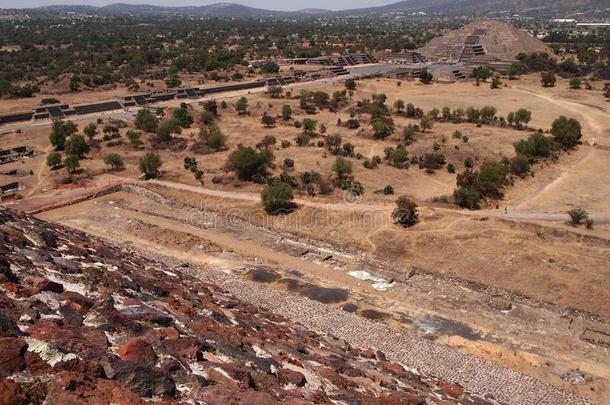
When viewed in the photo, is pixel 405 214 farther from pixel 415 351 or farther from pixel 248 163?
pixel 248 163

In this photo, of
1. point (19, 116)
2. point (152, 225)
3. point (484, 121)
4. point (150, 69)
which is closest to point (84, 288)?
point (152, 225)

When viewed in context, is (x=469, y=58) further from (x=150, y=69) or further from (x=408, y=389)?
(x=408, y=389)

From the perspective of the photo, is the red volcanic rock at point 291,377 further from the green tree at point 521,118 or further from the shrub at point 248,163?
the green tree at point 521,118

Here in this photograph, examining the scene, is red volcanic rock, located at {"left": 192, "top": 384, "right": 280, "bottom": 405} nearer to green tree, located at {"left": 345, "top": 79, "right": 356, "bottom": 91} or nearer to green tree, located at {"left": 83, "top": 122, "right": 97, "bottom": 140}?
→ green tree, located at {"left": 83, "top": 122, "right": 97, "bottom": 140}

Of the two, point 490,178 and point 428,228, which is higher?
point 490,178

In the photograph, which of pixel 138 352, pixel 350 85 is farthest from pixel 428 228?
pixel 350 85

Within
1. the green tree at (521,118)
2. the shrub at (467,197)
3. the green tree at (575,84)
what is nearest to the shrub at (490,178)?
the shrub at (467,197)

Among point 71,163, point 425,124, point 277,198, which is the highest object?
point 71,163

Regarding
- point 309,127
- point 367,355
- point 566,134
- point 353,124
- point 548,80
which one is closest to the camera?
point 367,355
